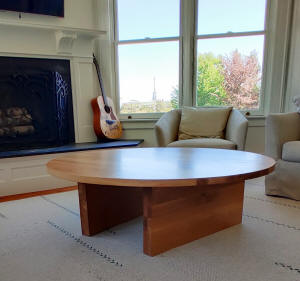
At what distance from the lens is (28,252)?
1.35 meters

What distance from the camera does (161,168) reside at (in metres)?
1.26

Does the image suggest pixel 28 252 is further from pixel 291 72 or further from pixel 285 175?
pixel 291 72

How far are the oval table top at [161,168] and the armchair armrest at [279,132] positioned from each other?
2.07 feet

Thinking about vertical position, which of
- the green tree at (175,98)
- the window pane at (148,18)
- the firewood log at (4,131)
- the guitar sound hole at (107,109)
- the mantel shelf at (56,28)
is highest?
the window pane at (148,18)

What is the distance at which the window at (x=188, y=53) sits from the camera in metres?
3.00

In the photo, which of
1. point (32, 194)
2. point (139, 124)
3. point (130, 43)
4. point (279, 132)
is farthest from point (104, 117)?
point (279, 132)

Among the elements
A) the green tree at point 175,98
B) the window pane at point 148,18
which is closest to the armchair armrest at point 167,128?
the green tree at point 175,98

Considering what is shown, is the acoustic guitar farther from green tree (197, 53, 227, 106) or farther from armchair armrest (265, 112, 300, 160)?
armchair armrest (265, 112, 300, 160)

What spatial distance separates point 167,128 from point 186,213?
1.39m

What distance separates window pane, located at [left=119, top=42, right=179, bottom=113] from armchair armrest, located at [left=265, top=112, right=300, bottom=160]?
1.37m

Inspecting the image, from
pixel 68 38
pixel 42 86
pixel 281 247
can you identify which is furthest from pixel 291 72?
pixel 42 86

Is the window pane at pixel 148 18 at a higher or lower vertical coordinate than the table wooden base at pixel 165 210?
higher

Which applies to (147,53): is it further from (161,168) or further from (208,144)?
(161,168)

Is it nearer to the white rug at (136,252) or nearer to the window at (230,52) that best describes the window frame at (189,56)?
the window at (230,52)
